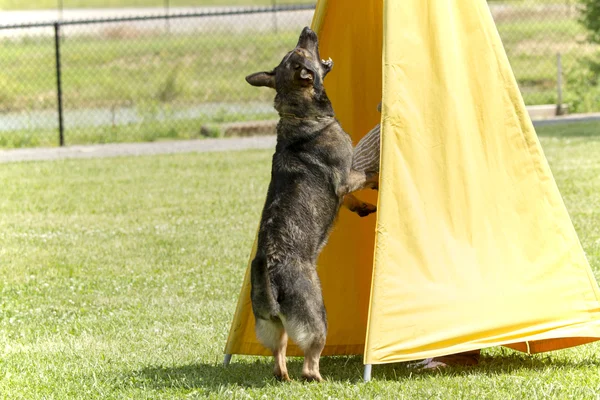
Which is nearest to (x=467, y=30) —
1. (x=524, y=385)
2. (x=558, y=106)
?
(x=524, y=385)

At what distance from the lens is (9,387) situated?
6047 mm

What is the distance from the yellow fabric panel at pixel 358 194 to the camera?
6414 millimetres

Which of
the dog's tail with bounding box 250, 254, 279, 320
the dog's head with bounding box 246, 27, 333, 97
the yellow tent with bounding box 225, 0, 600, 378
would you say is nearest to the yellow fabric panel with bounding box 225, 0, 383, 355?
the dog's head with bounding box 246, 27, 333, 97

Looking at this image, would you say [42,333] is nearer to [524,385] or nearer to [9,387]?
[9,387]

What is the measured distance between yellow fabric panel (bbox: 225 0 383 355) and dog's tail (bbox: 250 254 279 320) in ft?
3.39

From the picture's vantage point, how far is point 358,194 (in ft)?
21.1

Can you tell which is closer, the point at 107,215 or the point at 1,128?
the point at 107,215

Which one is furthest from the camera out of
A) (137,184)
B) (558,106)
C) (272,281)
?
(558,106)

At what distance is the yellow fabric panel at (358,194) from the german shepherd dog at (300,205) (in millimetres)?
620

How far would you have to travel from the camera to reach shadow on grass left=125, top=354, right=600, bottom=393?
5789mm

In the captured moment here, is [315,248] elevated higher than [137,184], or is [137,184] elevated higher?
[315,248]

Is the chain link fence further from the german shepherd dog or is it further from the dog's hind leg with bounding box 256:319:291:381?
the dog's hind leg with bounding box 256:319:291:381

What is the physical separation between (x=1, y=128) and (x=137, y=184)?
7.93 m

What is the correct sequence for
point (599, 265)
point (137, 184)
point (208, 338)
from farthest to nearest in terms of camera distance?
point (137, 184) → point (599, 265) → point (208, 338)
